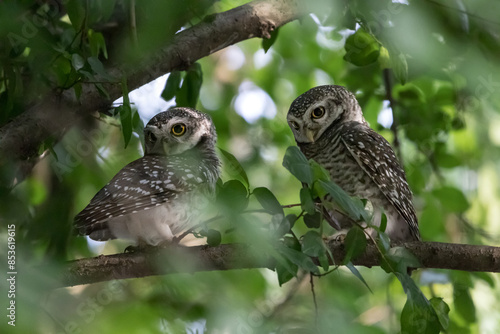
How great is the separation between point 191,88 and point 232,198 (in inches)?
40.9

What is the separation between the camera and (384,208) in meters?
2.24

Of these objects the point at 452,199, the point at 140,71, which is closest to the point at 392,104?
the point at 452,199

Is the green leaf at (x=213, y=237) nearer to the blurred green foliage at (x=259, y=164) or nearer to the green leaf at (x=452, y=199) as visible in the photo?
the blurred green foliage at (x=259, y=164)

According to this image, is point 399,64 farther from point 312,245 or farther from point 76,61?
point 76,61

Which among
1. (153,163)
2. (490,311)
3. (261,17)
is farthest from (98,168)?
(490,311)

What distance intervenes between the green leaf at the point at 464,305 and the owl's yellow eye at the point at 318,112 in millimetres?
829

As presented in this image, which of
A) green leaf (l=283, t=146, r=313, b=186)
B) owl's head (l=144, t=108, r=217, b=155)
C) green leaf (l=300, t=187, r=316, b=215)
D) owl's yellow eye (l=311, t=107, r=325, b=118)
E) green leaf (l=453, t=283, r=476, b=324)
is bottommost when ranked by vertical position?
green leaf (l=453, t=283, r=476, b=324)

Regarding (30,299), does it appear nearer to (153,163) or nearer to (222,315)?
(222,315)

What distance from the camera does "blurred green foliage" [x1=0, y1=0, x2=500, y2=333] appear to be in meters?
1.03

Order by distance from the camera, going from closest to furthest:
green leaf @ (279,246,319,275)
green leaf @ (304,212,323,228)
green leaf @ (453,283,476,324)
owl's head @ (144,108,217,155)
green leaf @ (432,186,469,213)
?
green leaf @ (279,246,319,275) < green leaf @ (304,212,323,228) < green leaf @ (453,283,476,324) < owl's head @ (144,108,217,155) < green leaf @ (432,186,469,213)

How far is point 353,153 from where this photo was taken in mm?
2270

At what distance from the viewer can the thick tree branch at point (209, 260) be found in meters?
1.42

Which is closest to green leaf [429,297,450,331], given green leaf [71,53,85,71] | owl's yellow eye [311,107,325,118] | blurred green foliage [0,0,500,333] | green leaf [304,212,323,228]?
blurred green foliage [0,0,500,333]

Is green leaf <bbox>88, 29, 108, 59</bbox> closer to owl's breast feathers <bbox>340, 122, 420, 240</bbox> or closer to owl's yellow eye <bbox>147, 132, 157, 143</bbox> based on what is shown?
owl's yellow eye <bbox>147, 132, 157, 143</bbox>
